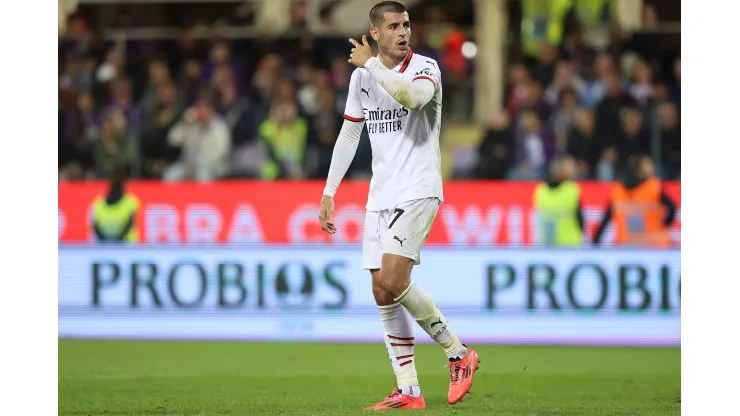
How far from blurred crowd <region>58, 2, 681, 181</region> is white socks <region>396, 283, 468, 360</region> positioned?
270 inches

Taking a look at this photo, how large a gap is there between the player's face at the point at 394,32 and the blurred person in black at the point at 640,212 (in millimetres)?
6401

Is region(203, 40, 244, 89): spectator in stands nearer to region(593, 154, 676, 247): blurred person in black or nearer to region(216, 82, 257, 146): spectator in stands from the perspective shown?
region(216, 82, 257, 146): spectator in stands

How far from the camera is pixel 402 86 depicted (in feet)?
21.3

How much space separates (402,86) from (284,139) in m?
7.99

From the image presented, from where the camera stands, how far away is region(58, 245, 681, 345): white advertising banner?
11.9 metres

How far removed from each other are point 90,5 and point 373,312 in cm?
668

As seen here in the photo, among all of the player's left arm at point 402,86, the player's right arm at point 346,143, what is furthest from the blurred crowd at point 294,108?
the player's left arm at point 402,86

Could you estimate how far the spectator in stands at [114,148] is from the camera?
47.0ft

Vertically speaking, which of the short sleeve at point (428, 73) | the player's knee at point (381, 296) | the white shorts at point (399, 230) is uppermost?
the short sleeve at point (428, 73)

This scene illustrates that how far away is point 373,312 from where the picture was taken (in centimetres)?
1209

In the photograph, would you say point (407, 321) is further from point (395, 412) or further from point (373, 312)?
point (373, 312)

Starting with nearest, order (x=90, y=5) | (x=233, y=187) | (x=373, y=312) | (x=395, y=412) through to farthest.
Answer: (x=395, y=412) < (x=373, y=312) < (x=233, y=187) < (x=90, y=5)

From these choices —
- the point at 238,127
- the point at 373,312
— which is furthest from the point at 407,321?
the point at 238,127

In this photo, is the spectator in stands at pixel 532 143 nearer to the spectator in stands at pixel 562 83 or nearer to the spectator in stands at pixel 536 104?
the spectator in stands at pixel 536 104
